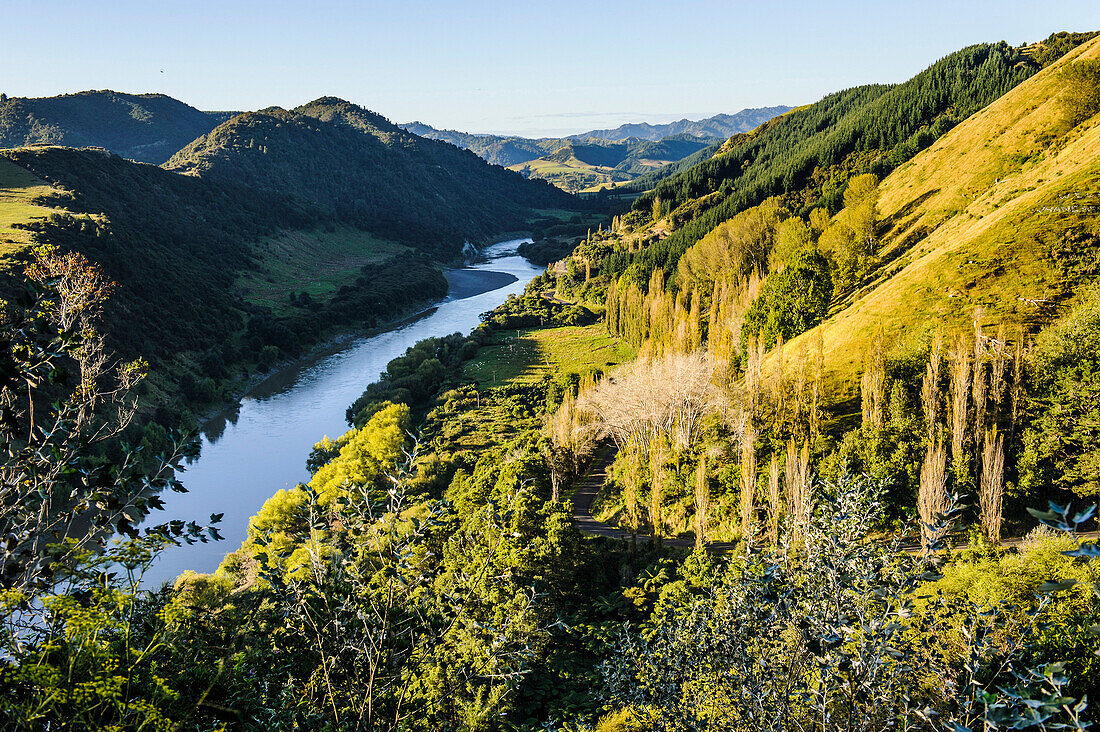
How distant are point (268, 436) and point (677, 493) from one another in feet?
150

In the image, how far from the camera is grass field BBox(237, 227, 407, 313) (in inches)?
4398

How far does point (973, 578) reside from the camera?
48.9ft

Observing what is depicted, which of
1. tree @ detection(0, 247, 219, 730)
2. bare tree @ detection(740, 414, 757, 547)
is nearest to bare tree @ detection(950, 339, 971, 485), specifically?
bare tree @ detection(740, 414, 757, 547)

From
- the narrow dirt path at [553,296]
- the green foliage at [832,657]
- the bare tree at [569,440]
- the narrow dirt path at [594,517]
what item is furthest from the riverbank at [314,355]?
the green foliage at [832,657]

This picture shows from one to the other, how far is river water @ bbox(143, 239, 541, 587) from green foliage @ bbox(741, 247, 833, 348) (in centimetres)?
4056

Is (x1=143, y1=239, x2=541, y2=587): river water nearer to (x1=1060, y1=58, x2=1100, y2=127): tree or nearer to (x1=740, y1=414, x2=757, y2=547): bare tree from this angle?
(x1=740, y1=414, x2=757, y2=547): bare tree

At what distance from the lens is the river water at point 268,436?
137ft

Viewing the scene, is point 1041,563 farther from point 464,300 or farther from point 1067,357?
point 464,300

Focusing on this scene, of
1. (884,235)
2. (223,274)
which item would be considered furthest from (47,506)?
(223,274)

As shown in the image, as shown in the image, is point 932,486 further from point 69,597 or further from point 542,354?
point 542,354

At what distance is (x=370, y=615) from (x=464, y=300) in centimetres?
12409

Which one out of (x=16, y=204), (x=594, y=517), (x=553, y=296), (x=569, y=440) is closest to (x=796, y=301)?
(x=569, y=440)

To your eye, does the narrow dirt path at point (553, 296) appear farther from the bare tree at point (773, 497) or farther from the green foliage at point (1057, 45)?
the green foliage at point (1057, 45)

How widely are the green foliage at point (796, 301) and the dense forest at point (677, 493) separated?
241 mm
